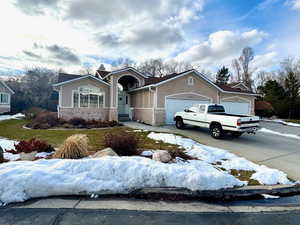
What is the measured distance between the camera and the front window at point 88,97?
1562 centimetres

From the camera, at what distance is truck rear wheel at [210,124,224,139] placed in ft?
31.8

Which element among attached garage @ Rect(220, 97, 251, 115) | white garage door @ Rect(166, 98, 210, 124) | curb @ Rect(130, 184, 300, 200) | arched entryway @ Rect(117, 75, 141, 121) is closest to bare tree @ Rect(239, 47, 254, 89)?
attached garage @ Rect(220, 97, 251, 115)

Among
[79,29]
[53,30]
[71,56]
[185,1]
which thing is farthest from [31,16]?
[71,56]

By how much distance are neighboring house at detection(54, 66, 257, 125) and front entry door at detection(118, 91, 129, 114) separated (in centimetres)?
130

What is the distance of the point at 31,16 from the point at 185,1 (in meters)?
9.52

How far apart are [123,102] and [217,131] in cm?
1227

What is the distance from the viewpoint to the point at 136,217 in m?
2.99

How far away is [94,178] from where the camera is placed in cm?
400

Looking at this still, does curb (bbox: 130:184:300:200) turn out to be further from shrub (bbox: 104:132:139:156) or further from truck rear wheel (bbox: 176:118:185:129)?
truck rear wheel (bbox: 176:118:185:129)

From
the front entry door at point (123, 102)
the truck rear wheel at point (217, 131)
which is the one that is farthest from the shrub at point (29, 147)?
the front entry door at point (123, 102)

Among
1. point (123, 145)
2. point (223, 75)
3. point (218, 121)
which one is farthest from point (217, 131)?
point (223, 75)

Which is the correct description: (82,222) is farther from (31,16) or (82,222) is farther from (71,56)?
(71,56)

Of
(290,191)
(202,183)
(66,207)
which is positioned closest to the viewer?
(66,207)

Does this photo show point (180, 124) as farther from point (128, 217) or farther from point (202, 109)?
point (128, 217)
